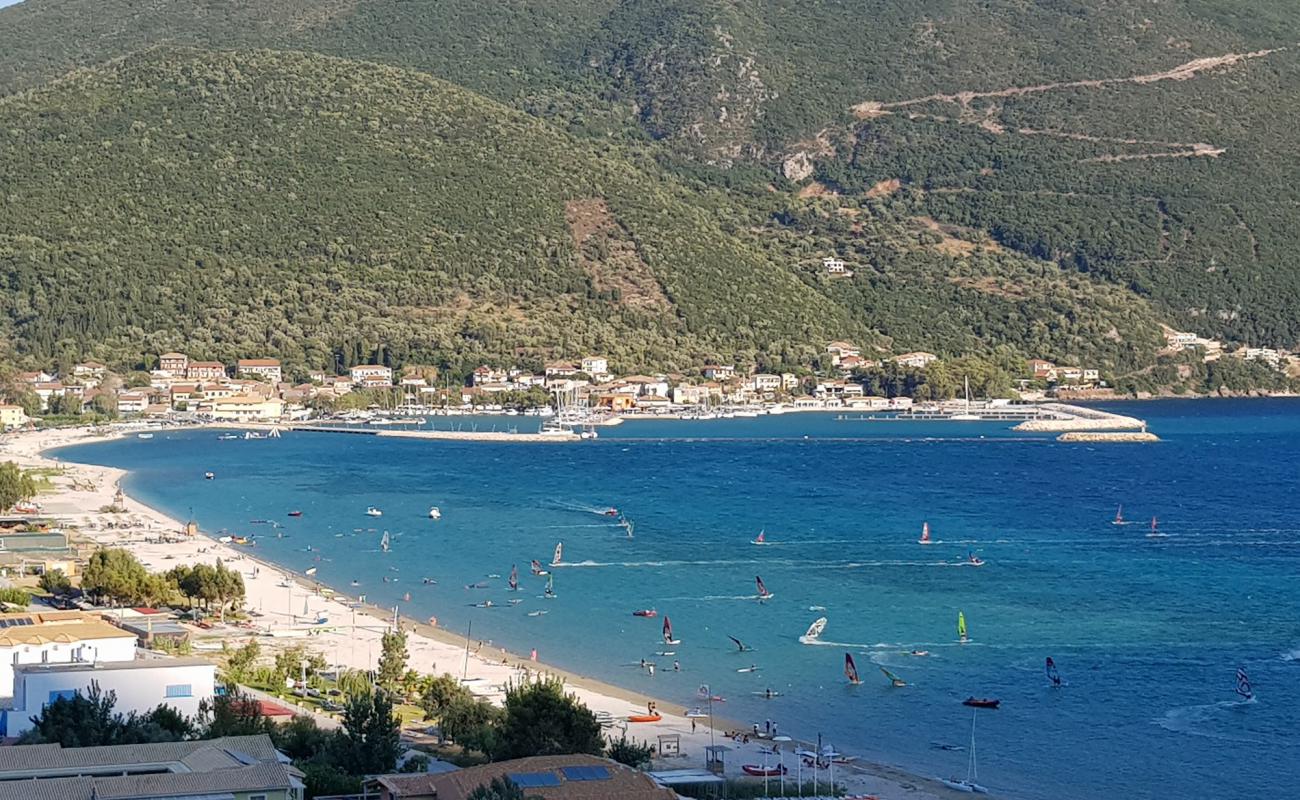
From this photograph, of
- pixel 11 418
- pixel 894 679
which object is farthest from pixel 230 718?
pixel 11 418

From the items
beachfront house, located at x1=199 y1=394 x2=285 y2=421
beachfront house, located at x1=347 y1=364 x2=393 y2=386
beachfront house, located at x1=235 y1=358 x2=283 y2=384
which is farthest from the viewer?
beachfront house, located at x1=347 y1=364 x2=393 y2=386

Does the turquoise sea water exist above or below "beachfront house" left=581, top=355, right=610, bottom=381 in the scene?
below

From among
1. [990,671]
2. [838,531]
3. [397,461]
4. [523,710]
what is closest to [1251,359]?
[397,461]

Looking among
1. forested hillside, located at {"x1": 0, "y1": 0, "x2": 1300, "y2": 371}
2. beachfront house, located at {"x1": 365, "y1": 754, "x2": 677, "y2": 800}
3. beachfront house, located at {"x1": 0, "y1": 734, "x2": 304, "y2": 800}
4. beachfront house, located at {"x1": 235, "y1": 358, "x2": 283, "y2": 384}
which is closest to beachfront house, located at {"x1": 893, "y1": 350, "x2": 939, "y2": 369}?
forested hillside, located at {"x1": 0, "y1": 0, "x2": 1300, "y2": 371}

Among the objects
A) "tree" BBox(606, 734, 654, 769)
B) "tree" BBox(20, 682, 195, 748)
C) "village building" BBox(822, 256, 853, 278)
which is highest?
"village building" BBox(822, 256, 853, 278)

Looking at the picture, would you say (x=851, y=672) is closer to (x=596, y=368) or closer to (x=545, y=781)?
(x=545, y=781)

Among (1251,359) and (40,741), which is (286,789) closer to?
(40,741)

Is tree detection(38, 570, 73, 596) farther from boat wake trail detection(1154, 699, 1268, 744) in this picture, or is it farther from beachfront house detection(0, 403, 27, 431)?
beachfront house detection(0, 403, 27, 431)
